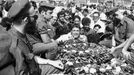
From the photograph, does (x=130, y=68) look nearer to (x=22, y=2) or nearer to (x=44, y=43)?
(x=44, y=43)

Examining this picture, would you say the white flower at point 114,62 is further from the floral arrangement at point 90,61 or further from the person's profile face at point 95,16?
the person's profile face at point 95,16

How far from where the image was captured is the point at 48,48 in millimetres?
4027

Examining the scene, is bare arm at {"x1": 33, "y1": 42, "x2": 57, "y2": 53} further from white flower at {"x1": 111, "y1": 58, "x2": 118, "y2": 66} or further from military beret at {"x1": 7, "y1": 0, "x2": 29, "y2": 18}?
military beret at {"x1": 7, "y1": 0, "x2": 29, "y2": 18}

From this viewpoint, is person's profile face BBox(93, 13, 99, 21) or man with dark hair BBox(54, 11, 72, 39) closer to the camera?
man with dark hair BBox(54, 11, 72, 39)

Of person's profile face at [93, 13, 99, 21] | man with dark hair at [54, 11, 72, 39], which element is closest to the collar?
man with dark hair at [54, 11, 72, 39]

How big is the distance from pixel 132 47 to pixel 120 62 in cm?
44

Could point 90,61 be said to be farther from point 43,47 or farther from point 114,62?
point 43,47

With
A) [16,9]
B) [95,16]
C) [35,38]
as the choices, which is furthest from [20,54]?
[95,16]

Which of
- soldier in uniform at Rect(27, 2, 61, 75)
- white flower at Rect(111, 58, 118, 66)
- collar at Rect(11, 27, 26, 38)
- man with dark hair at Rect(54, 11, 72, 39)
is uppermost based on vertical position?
collar at Rect(11, 27, 26, 38)

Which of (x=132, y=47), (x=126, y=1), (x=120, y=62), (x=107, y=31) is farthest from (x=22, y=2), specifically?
(x=126, y=1)

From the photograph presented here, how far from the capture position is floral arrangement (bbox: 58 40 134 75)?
4281mm

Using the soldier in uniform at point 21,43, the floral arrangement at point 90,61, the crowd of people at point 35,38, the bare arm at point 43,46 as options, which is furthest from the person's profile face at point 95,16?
the soldier in uniform at point 21,43

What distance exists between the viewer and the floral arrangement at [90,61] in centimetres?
428

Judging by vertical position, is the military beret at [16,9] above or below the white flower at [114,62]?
above
